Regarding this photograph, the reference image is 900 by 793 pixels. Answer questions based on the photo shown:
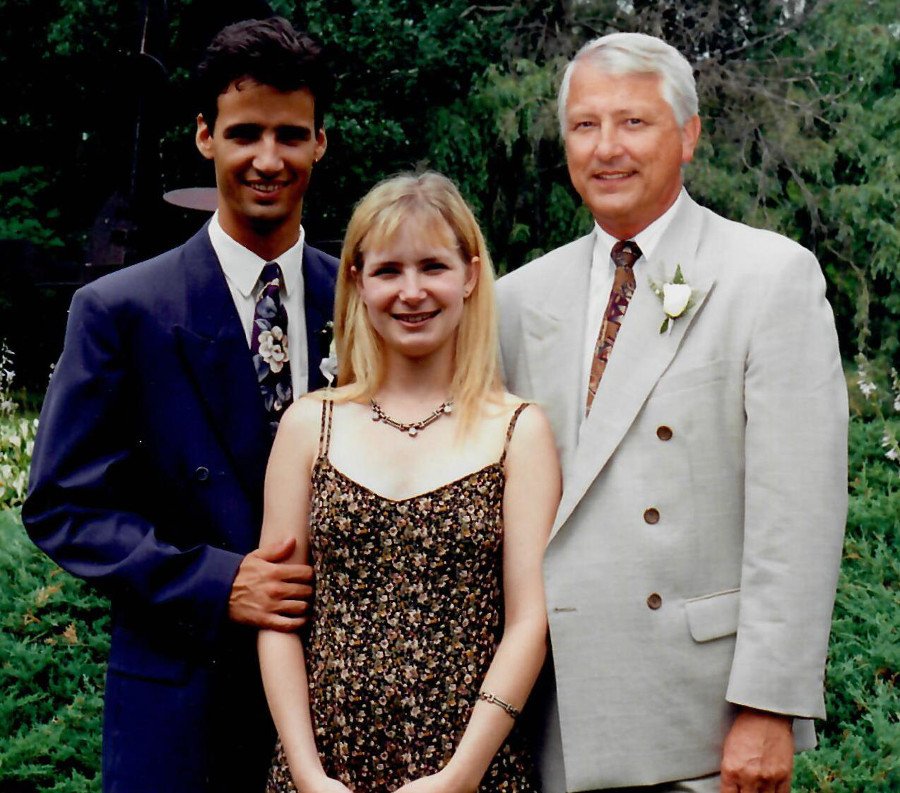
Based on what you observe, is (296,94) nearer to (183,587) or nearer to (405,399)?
(405,399)

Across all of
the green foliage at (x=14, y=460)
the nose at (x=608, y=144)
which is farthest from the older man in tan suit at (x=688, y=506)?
the green foliage at (x=14, y=460)

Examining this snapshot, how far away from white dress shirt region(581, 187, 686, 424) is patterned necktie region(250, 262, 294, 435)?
0.77 meters

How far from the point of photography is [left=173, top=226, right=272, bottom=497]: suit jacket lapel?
9.77 feet

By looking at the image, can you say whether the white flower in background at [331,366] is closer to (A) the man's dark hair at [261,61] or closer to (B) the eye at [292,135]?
(B) the eye at [292,135]

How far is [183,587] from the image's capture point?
2.82 metres

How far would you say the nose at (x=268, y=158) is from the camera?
3.09 metres

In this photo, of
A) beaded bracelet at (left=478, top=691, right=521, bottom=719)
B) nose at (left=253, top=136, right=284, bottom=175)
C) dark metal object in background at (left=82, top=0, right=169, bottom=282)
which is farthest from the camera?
dark metal object in background at (left=82, top=0, right=169, bottom=282)

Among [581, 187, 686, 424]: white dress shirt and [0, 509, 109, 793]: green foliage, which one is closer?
[581, 187, 686, 424]: white dress shirt

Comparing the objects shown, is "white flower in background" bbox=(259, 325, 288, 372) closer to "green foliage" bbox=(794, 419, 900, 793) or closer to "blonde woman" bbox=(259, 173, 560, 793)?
"blonde woman" bbox=(259, 173, 560, 793)

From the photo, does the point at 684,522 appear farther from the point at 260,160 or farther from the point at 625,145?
the point at 260,160

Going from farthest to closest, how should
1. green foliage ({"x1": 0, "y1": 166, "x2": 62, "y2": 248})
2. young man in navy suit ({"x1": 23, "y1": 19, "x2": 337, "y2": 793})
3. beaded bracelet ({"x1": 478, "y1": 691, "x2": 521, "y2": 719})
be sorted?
green foliage ({"x1": 0, "y1": 166, "x2": 62, "y2": 248}) < young man in navy suit ({"x1": 23, "y1": 19, "x2": 337, "y2": 793}) < beaded bracelet ({"x1": 478, "y1": 691, "x2": 521, "y2": 719})

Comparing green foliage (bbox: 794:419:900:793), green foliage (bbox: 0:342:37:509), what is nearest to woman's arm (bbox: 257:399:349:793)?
green foliage (bbox: 794:419:900:793)

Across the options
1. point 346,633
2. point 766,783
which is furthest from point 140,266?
point 766,783

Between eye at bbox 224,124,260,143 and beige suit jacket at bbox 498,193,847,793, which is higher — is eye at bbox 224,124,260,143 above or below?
above
